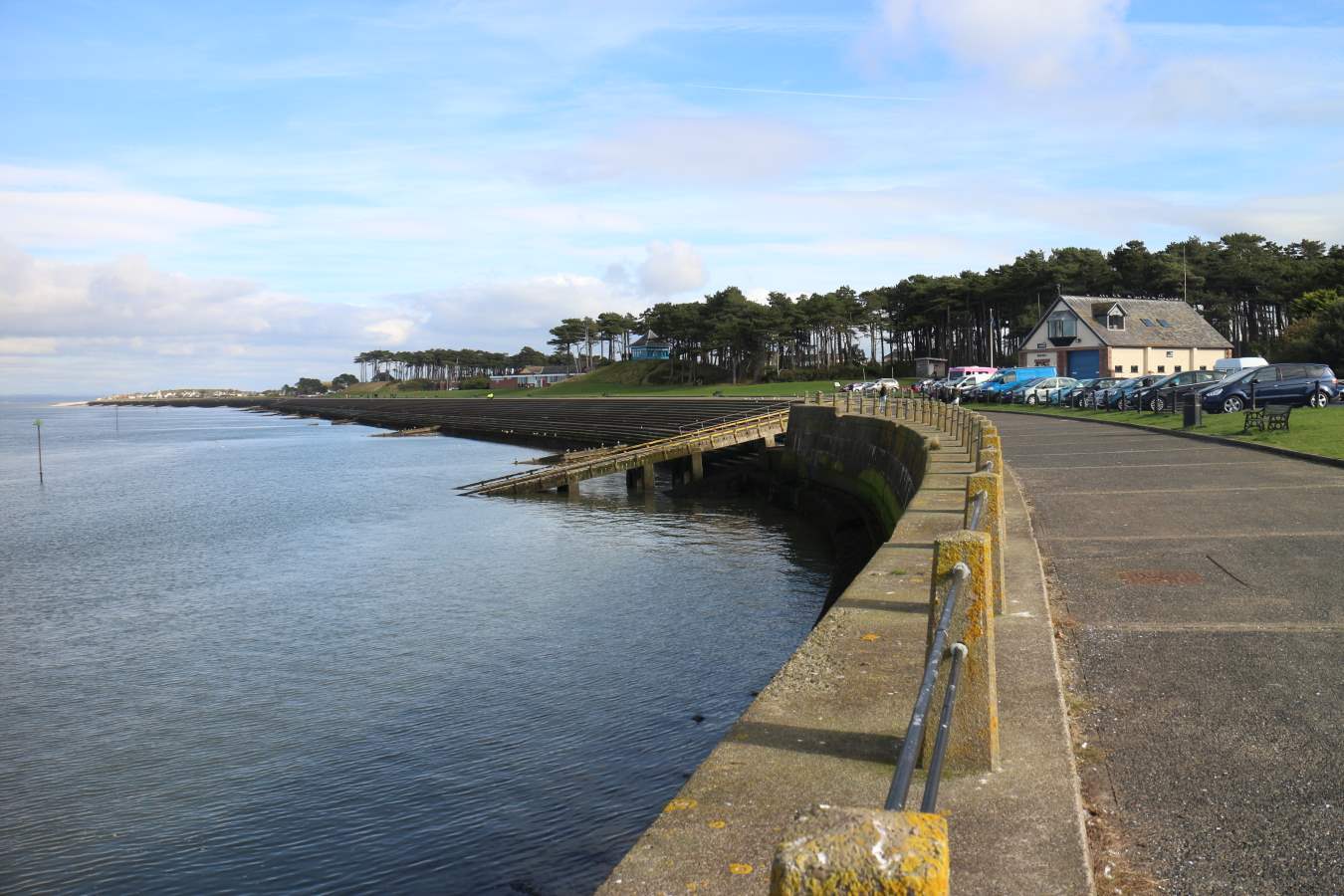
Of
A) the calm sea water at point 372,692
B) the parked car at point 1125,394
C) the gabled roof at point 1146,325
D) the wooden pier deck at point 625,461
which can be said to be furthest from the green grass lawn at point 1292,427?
the gabled roof at point 1146,325

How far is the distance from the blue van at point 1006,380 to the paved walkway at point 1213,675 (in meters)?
43.5

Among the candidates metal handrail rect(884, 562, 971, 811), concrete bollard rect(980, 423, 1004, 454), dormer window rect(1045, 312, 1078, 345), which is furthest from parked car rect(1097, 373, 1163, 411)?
metal handrail rect(884, 562, 971, 811)

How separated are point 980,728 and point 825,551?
19.2 meters

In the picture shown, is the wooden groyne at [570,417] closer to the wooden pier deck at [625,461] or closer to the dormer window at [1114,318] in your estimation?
the wooden pier deck at [625,461]

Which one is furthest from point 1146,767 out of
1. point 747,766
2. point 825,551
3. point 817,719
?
point 825,551

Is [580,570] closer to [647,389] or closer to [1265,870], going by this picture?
[1265,870]

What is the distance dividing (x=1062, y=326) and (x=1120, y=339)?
13.4 ft

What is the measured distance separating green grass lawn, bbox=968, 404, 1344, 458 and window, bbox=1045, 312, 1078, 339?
107 feet

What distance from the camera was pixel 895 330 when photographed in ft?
370

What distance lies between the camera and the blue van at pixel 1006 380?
58438 millimetres

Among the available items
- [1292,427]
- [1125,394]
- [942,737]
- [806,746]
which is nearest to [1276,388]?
[1292,427]

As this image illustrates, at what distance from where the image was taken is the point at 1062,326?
7194 centimetres

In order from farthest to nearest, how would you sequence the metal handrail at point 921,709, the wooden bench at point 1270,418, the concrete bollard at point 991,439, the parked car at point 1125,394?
the parked car at point 1125,394 → the wooden bench at point 1270,418 → the concrete bollard at point 991,439 → the metal handrail at point 921,709

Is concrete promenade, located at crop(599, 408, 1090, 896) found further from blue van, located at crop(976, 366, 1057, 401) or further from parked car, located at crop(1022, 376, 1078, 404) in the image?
blue van, located at crop(976, 366, 1057, 401)
